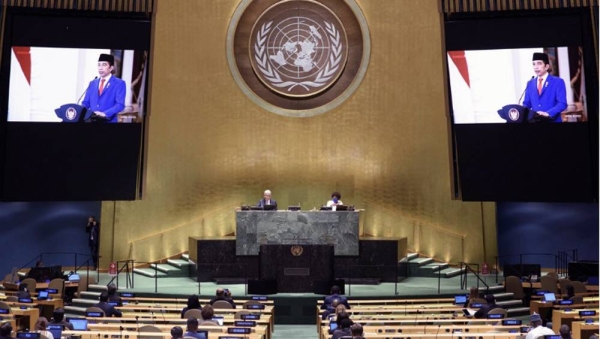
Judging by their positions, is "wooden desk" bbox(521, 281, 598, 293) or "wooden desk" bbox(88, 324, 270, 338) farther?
"wooden desk" bbox(521, 281, 598, 293)

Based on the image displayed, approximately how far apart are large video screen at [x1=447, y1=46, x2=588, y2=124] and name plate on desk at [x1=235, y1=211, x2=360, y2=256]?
3454mm

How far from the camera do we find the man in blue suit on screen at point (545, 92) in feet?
58.2

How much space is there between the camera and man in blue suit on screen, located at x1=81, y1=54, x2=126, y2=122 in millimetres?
18156

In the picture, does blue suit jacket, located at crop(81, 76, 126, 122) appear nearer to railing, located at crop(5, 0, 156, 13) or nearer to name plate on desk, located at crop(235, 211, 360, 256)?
railing, located at crop(5, 0, 156, 13)

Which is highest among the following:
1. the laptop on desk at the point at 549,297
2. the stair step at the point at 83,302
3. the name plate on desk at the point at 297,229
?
the name plate on desk at the point at 297,229

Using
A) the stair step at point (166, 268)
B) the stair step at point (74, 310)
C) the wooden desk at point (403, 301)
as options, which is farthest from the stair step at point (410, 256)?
the stair step at point (74, 310)

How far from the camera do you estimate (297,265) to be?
17.2 m

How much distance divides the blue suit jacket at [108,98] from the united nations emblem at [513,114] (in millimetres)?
8526

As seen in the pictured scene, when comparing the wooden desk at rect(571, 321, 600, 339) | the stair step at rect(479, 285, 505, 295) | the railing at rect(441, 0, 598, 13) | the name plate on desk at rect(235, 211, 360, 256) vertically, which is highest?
the railing at rect(441, 0, 598, 13)

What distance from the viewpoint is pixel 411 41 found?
2142cm

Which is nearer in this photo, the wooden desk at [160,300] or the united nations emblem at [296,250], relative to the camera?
the wooden desk at [160,300]

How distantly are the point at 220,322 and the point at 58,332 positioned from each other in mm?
2328

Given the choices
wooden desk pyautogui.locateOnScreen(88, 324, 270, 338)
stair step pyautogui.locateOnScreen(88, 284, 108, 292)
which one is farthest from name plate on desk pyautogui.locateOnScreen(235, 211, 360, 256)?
wooden desk pyautogui.locateOnScreen(88, 324, 270, 338)

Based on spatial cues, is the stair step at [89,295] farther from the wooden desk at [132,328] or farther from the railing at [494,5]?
the railing at [494,5]
